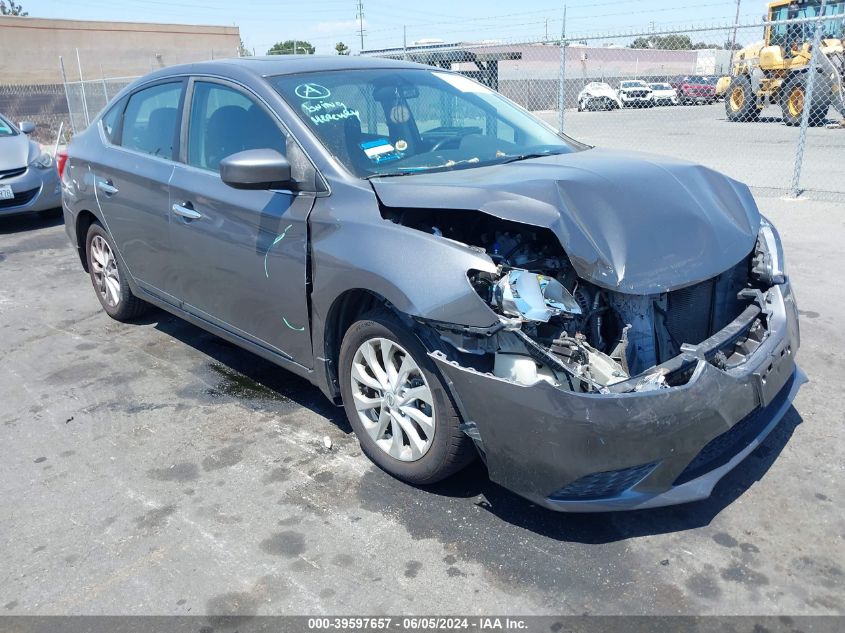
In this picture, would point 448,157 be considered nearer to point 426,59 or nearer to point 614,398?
point 614,398

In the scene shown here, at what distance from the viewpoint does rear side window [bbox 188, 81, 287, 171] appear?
12.0 ft

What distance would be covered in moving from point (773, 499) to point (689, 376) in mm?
825

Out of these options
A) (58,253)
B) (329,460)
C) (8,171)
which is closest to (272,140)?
(329,460)

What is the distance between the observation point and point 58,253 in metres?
8.00

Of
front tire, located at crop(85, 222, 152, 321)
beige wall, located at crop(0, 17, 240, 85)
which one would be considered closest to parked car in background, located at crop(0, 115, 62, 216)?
front tire, located at crop(85, 222, 152, 321)

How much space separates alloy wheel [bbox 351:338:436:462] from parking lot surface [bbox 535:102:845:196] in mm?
7617

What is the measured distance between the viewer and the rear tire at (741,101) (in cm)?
2148

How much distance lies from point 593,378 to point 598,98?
30538 mm

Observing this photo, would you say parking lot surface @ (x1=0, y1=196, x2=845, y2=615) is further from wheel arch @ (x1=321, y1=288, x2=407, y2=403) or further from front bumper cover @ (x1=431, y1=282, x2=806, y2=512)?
wheel arch @ (x1=321, y1=288, x2=407, y2=403)

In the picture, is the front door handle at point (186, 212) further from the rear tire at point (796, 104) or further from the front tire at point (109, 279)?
the rear tire at point (796, 104)

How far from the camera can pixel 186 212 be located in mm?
4051

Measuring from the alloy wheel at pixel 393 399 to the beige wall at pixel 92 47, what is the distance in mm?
35441

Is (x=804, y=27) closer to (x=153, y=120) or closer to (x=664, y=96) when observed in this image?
(x=664, y=96)

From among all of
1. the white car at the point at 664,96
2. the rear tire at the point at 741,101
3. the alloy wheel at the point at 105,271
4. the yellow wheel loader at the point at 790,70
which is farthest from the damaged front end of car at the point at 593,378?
the white car at the point at 664,96
